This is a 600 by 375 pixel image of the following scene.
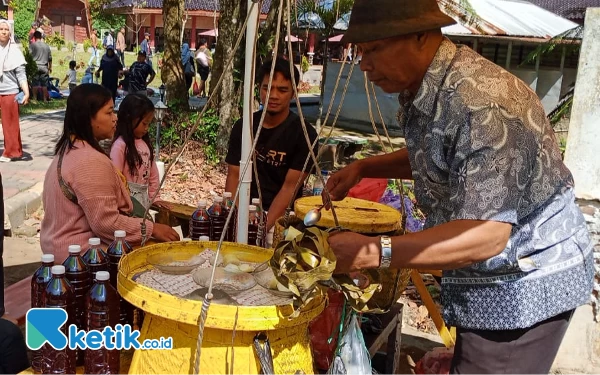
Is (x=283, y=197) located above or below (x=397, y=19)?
below

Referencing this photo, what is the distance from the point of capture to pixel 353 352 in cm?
178

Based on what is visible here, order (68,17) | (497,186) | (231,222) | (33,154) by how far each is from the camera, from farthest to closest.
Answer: (68,17) → (33,154) → (231,222) → (497,186)

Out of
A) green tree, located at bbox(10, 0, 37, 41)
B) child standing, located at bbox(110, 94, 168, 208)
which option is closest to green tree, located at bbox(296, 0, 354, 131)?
child standing, located at bbox(110, 94, 168, 208)

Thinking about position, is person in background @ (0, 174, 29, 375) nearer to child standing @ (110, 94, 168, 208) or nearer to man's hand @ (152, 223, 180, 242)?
man's hand @ (152, 223, 180, 242)

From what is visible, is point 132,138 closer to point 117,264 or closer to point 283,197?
point 283,197

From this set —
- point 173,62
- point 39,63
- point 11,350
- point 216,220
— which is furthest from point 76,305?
point 39,63

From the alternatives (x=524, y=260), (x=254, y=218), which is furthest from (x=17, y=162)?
(x=524, y=260)

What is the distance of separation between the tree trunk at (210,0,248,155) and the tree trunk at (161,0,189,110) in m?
0.70

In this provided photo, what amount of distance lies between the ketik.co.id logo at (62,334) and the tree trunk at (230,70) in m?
5.83

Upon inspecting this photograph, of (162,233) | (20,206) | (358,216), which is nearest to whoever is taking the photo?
(358,216)

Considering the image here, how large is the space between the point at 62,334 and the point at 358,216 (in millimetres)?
1230

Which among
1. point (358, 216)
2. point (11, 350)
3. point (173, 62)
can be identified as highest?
point (173, 62)

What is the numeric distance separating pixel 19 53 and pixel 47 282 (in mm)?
6400

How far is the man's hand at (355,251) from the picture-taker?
1478mm
